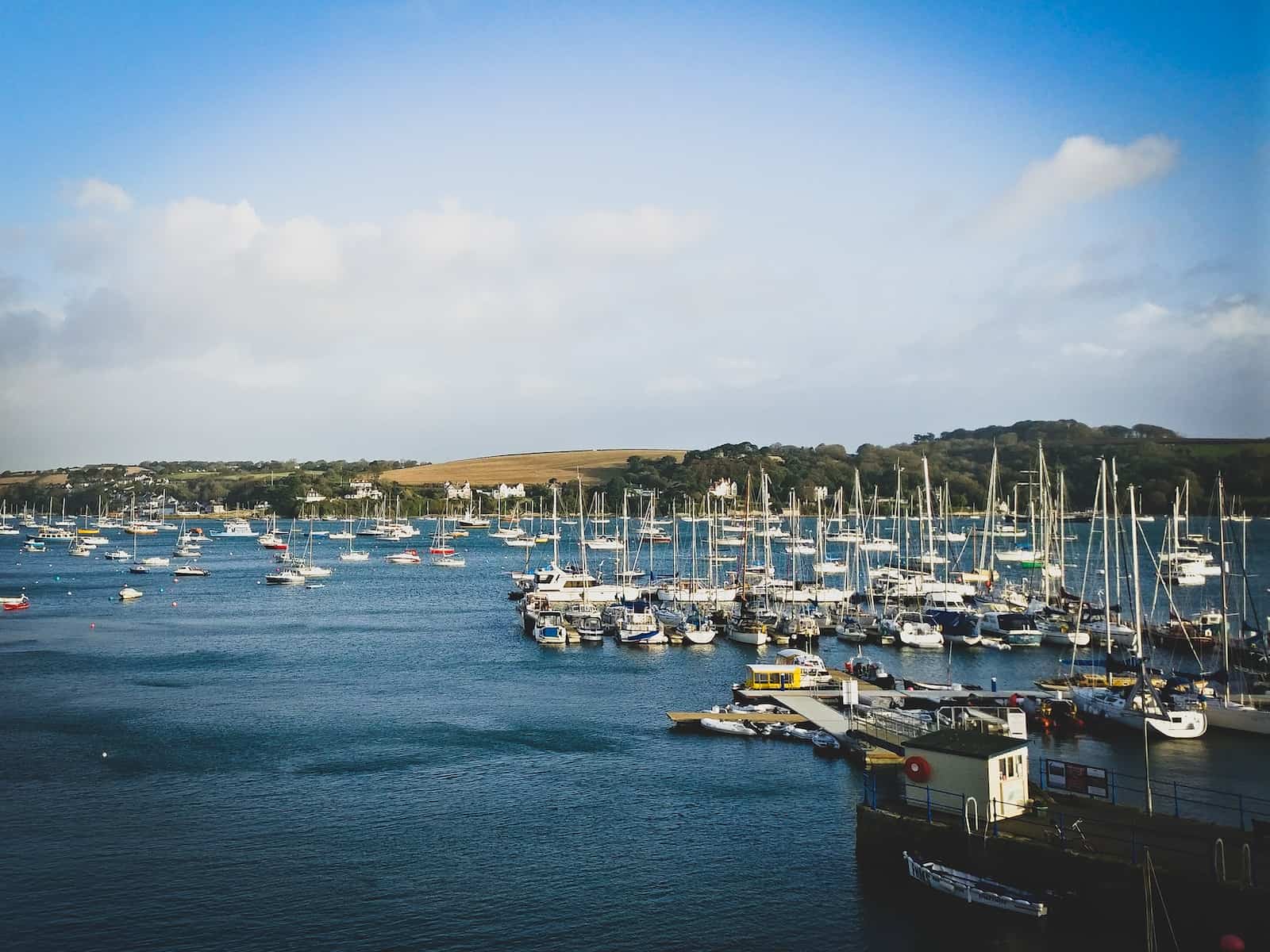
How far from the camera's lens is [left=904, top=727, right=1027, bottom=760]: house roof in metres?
24.4

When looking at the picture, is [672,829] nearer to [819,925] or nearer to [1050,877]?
[819,925]

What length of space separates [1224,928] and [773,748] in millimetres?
20054

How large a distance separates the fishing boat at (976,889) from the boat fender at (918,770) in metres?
1.84

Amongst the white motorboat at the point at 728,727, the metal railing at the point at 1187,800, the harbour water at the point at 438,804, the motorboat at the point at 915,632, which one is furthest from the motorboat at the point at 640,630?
the metal railing at the point at 1187,800

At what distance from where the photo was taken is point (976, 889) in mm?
22734

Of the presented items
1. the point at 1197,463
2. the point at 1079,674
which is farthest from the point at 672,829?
the point at 1197,463

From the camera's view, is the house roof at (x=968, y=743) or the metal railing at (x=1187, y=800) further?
the metal railing at (x=1187, y=800)

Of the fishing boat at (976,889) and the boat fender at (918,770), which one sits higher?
the boat fender at (918,770)

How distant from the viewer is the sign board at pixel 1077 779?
26.3 metres

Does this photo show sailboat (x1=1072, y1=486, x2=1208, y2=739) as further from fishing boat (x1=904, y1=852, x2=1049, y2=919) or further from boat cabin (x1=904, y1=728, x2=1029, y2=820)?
fishing boat (x1=904, y1=852, x2=1049, y2=919)

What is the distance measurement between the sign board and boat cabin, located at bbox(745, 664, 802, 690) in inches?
826

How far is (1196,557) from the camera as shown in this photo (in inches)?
4107

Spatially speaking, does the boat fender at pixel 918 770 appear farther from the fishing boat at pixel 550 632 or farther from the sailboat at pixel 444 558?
the sailboat at pixel 444 558

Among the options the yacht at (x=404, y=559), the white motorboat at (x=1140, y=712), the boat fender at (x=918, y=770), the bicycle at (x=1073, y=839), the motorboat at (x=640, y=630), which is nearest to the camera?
the bicycle at (x=1073, y=839)
